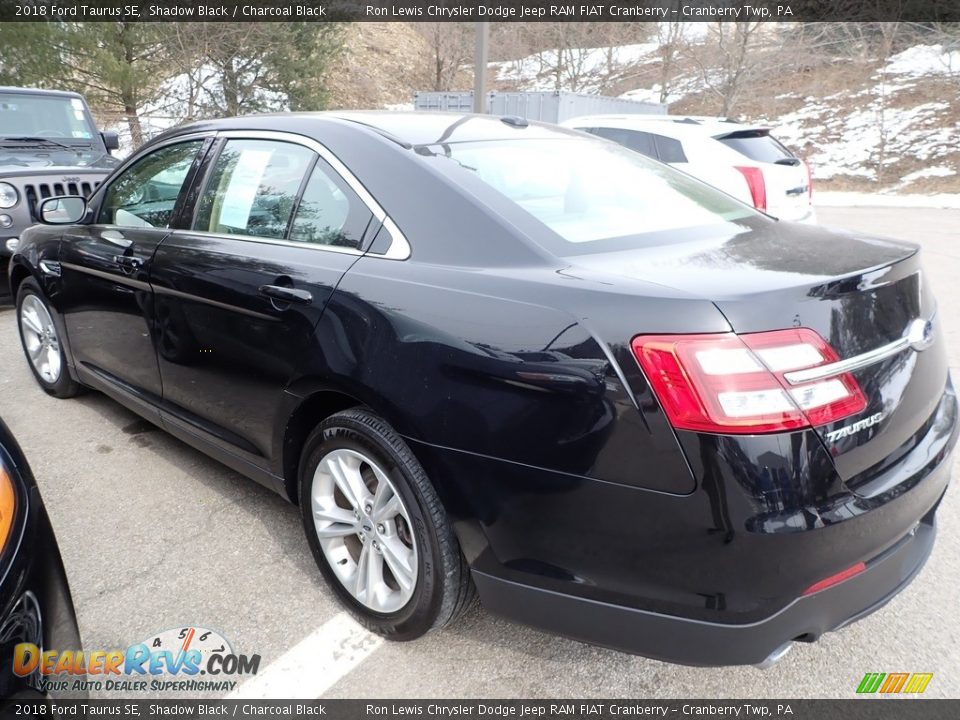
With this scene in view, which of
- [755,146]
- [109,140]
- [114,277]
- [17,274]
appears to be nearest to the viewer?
[114,277]

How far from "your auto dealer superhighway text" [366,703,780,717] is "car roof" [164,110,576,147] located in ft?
5.75

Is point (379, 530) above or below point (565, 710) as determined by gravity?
above

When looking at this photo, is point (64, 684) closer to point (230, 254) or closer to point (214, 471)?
point (230, 254)

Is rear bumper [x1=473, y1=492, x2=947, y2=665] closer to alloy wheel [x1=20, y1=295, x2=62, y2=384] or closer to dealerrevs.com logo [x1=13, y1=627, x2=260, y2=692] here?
dealerrevs.com logo [x1=13, y1=627, x2=260, y2=692]

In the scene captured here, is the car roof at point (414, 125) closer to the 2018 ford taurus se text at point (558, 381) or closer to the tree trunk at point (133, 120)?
the 2018 ford taurus se text at point (558, 381)

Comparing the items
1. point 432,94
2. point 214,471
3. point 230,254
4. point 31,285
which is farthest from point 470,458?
point 432,94

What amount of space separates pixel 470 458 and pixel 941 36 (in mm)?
34522

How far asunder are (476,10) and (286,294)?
22.2 metres

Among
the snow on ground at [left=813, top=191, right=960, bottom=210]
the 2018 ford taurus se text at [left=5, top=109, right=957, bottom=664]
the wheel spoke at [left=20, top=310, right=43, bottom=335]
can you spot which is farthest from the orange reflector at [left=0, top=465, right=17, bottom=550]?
the snow on ground at [left=813, top=191, right=960, bottom=210]

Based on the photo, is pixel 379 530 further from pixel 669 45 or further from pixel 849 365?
pixel 669 45

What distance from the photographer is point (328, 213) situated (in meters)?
2.50

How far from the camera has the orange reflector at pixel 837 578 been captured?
5.54ft

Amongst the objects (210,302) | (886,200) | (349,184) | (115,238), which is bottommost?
(886,200)

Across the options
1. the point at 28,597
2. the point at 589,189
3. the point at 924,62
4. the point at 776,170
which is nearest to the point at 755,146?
the point at 776,170
